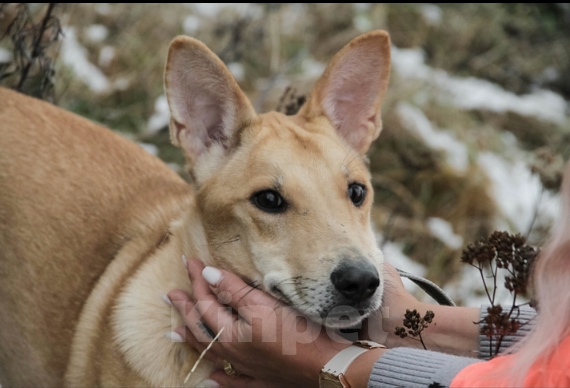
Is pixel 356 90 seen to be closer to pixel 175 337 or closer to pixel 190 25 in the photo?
pixel 175 337

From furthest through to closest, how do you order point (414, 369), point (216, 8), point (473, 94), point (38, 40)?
point (473, 94) → point (216, 8) → point (38, 40) → point (414, 369)

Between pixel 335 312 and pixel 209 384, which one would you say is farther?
pixel 209 384

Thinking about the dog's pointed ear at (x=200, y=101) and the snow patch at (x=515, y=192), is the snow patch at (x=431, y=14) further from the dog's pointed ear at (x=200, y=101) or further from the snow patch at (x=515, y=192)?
the dog's pointed ear at (x=200, y=101)

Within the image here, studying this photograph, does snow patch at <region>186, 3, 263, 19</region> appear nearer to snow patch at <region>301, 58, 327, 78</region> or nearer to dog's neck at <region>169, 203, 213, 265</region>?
snow patch at <region>301, 58, 327, 78</region>

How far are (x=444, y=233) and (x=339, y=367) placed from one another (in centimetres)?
332

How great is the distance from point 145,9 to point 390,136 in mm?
2846

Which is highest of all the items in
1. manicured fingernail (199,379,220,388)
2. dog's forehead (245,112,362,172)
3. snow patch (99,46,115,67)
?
snow patch (99,46,115,67)

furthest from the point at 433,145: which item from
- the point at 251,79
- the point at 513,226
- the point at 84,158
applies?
the point at 84,158

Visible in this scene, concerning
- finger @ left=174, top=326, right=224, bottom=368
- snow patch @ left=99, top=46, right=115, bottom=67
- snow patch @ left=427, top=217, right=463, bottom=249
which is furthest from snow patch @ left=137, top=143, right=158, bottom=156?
finger @ left=174, top=326, right=224, bottom=368

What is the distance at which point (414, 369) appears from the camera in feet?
6.40

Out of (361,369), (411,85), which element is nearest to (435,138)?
(411,85)

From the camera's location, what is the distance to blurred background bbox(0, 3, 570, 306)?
4.95m

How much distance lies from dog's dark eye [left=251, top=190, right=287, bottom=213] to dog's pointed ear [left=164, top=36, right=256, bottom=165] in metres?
0.40

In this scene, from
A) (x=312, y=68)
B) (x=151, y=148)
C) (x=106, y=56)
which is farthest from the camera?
(x=312, y=68)
